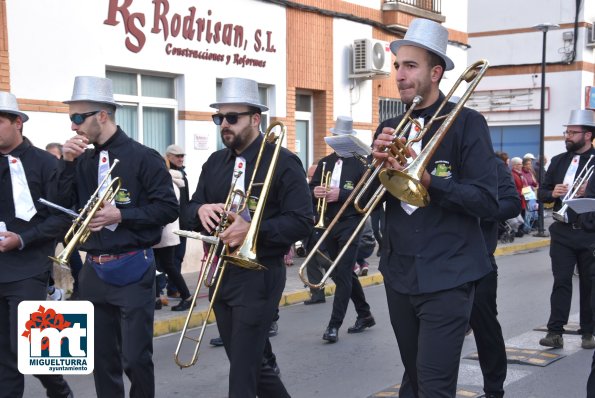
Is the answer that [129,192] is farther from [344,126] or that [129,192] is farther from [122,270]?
[344,126]

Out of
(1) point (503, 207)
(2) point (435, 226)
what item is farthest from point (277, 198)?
(1) point (503, 207)

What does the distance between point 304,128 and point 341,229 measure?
302 inches

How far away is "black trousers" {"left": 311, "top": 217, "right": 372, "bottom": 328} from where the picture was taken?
7785 millimetres

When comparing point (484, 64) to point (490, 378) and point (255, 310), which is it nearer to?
point (255, 310)

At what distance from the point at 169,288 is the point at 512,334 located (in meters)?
4.38

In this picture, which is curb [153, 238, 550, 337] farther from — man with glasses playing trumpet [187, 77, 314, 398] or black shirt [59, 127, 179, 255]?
man with glasses playing trumpet [187, 77, 314, 398]

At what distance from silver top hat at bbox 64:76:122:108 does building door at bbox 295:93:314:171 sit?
10.5 meters

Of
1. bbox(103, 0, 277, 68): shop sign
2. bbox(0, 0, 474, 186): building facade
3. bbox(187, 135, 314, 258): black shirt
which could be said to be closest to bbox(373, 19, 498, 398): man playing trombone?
bbox(187, 135, 314, 258): black shirt

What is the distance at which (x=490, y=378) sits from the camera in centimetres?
533

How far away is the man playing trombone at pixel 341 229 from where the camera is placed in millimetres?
7793

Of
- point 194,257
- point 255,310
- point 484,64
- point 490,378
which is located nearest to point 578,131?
point 490,378

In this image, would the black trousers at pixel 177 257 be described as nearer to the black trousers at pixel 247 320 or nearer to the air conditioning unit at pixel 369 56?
the black trousers at pixel 247 320

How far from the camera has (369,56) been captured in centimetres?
1574

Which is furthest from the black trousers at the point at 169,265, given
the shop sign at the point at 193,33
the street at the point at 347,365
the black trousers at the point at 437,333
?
the black trousers at the point at 437,333
